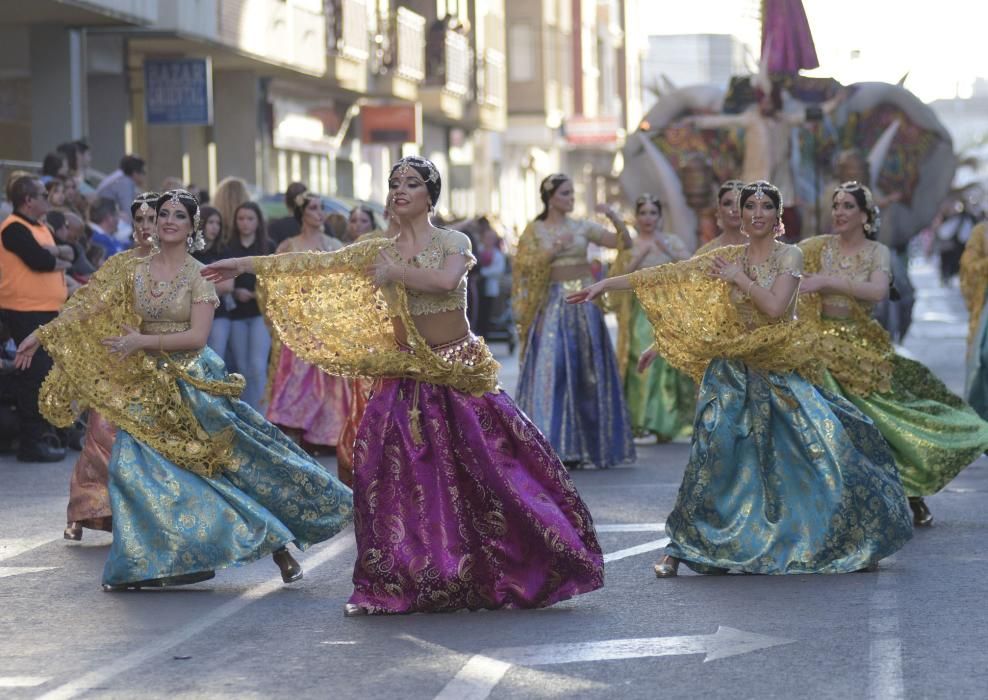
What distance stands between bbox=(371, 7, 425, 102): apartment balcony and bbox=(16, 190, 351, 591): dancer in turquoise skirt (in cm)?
2994

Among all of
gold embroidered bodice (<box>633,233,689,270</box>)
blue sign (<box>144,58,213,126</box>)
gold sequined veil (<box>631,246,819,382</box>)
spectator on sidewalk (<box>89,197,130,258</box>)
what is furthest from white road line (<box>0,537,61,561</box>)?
blue sign (<box>144,58,213,126</box>)

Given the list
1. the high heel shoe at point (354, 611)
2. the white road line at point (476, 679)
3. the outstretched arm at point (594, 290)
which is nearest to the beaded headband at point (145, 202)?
the outstretched arm at point (594, 290)

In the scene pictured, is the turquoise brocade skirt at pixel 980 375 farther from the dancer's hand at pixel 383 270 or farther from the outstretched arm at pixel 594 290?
the dancer's hand at pixel 383 270

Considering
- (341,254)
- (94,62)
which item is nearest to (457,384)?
(341,254)

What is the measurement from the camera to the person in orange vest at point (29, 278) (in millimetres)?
14632

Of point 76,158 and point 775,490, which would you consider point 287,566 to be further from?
point 76,158

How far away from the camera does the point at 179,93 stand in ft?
88.3

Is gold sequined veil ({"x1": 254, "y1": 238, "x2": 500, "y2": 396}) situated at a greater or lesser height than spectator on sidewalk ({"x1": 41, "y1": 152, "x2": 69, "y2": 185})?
lesser

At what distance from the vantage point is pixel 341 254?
29.1 ft

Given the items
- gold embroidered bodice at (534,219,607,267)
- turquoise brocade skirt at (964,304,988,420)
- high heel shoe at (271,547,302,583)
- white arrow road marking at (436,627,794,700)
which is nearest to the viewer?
white arrow road marking at (436,627,794,700)

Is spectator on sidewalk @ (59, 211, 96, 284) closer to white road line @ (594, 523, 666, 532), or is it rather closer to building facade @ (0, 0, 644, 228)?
white road line @ (594, 523, 666, 532)

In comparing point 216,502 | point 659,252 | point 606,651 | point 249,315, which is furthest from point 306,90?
point 606,651

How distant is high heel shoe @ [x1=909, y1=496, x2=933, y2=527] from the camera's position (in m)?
11.0

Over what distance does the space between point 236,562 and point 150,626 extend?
0.78m
